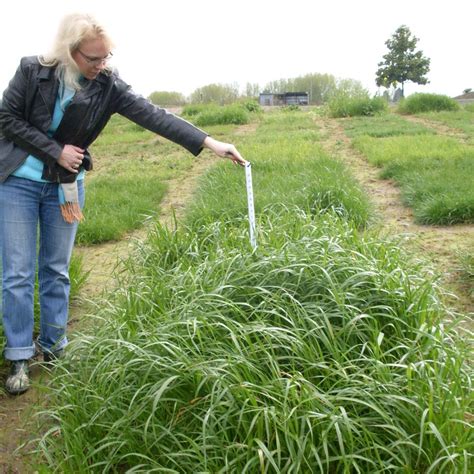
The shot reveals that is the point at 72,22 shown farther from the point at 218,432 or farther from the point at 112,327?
the point at 218,432

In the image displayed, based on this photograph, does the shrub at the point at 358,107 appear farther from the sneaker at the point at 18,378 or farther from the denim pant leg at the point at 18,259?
the sneaker at the point at 18,378

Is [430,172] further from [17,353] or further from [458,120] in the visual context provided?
[458,120]

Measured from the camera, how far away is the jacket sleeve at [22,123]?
8.28 ft

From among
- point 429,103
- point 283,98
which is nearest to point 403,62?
point 283,98

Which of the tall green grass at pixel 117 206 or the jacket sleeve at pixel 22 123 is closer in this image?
the jacket sleeve at pixel 22 123

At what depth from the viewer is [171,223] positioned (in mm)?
4691

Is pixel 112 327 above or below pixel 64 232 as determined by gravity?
below

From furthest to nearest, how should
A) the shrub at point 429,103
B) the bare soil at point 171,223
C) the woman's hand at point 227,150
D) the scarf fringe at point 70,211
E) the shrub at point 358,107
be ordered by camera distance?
the shrub at point 429,103
the shrub at point 358,107
the woman's hand at point 227,150
the scarf fringe at point 70,211
the bare soil at point 171,223

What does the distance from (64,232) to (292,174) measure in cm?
389

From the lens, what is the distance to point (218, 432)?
Result: 70.1 inches

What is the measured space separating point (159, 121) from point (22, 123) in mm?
693

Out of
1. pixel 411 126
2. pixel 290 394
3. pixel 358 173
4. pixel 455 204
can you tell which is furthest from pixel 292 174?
pixel 411 126

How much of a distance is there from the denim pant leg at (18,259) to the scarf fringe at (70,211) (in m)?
0.13

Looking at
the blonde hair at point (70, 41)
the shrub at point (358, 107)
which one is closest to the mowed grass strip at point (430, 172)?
the blonde hair at point (70, 41)
